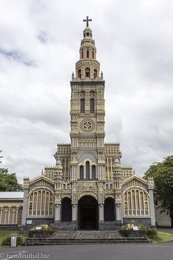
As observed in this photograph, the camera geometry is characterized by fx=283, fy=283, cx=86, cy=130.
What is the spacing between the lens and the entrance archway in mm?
46469

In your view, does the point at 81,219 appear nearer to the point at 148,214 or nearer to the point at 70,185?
the point at 70,185

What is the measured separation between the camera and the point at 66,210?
45.3m

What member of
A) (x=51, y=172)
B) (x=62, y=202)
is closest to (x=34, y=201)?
(x=62, y=202)

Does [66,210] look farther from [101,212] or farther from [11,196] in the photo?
[11,196]

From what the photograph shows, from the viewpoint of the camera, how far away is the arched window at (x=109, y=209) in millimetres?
44625

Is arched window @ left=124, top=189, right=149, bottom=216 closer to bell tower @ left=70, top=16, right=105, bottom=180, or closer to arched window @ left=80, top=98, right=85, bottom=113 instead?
bell tower @ left=70, top=16, right=105, bottom=180

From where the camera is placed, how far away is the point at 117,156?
56844mm

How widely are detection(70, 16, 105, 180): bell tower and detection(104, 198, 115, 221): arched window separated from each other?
12.7 ft

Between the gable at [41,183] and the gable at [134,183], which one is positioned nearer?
the gable at [134,183]

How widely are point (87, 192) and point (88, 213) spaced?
5.39 m

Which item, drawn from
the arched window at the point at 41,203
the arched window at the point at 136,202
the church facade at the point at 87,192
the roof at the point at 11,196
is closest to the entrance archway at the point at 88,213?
the church facade at the point at 87,192

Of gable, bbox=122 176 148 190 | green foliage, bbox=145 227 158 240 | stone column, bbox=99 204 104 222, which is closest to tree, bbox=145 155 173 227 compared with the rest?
gable, bbox=122 176 148 190

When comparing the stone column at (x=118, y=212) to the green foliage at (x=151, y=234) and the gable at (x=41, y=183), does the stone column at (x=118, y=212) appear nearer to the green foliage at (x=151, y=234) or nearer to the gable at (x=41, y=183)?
the green foliage at (x=151, y=234)

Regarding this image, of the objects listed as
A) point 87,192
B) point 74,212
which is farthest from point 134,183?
point 74,212
